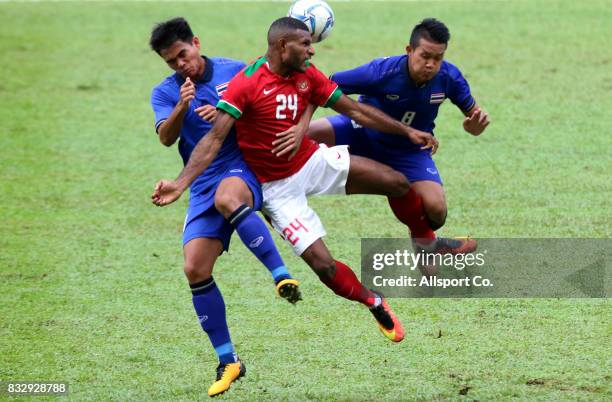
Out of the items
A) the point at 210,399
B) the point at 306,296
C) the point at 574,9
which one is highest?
the point at 574,9

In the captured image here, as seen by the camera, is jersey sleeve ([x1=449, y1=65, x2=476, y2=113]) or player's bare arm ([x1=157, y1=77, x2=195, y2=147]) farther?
jersey sleeve ([x1=449, y1=65, x2=476, y2=113])

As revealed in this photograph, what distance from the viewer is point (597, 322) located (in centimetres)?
906

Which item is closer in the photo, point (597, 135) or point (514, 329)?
point (514, 329)

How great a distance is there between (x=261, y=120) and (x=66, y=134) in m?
7.62

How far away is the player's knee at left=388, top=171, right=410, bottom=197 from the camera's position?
326 inches

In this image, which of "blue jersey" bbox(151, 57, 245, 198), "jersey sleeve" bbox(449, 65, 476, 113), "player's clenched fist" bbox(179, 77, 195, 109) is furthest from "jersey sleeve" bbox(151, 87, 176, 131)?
"jersey sleeve" bbox(449, 65, 476, 113)

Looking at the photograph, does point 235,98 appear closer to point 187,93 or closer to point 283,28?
point 187,93

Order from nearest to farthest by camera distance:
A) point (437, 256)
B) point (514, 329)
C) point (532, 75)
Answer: point (514, 329) < point (437, 256) < point (532, 75)

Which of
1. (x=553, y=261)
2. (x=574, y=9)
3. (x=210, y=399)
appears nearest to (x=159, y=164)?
(x=553, y=261)

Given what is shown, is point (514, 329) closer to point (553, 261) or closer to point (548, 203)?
point (553, 261)

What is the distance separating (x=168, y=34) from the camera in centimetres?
762

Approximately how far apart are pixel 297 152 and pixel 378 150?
1.22 metres

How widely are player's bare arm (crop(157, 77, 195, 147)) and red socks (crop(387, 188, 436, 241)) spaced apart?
1813mm

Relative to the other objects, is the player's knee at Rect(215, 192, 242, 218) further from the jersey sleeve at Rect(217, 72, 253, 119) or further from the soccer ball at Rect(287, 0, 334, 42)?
the soccer ball at Rect(287, 0, 334, 42)
